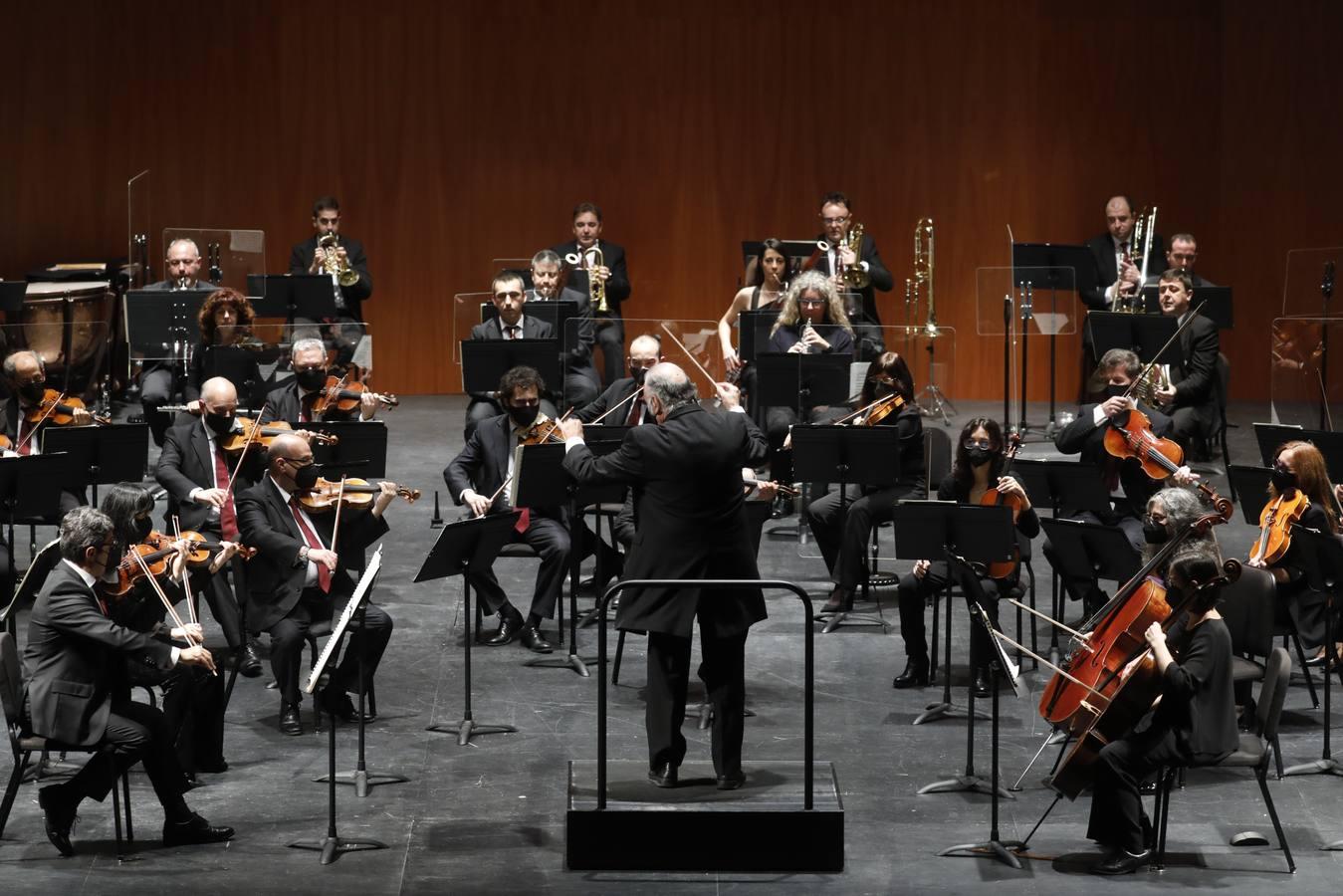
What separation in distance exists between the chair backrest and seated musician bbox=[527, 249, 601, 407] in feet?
15.0

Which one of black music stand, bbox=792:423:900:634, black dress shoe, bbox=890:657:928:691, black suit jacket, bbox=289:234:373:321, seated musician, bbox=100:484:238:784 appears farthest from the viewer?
black suit jacket, bbox=289:234:373:321

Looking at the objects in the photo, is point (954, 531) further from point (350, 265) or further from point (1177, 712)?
point (350, 265)

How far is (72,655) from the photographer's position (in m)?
5.59

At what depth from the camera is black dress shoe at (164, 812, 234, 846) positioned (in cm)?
579

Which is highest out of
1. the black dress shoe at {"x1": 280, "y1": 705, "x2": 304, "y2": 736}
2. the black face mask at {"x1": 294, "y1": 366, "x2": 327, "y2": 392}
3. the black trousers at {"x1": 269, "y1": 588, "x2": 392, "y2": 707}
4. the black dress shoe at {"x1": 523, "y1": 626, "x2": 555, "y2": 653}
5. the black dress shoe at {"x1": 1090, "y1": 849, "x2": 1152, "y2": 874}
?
the black face mask at {"x1": 294, "y1": 366, "x2": 327, "y2": 392}

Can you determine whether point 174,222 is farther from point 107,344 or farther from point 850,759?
point 850,759

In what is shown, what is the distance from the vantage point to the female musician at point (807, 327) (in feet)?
30.6

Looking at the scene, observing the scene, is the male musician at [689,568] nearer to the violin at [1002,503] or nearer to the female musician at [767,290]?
the violin at [1002,503]

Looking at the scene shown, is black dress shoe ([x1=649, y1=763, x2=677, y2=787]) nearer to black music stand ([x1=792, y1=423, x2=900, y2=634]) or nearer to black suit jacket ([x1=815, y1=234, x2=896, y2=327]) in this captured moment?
black music stand ([x1=792, y1=423, x2=900, y2=634])

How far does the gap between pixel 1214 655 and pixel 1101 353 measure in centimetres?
481

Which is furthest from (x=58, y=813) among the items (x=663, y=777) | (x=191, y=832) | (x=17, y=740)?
(x=663, y=777)

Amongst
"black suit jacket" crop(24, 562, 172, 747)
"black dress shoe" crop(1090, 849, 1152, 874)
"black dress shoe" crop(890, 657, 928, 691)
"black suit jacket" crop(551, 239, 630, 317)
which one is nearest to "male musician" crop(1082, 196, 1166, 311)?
"black suit jacket" crop(551, 239, 630, 317)

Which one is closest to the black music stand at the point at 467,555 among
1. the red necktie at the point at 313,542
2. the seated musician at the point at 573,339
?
the red necktie at the point at 313,542

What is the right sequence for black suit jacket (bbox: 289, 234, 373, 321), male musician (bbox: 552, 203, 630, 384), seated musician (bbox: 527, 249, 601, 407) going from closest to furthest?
seated musician (bbox: 527, 249, 601, 407) → male musician (bbox: 552, 203, 630, 384) → black suit jacket (bbox: 289, 234, 373, 321)
